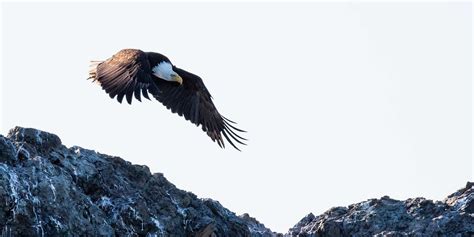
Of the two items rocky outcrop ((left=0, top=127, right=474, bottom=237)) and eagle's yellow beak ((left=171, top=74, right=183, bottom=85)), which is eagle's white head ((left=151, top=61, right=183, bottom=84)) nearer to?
eagle's yellow beak ((left=171, top=74, right=183, bottom=85))

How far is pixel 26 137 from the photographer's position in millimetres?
12336

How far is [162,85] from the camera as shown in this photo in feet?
57.0

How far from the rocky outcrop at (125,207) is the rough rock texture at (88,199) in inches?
0.4

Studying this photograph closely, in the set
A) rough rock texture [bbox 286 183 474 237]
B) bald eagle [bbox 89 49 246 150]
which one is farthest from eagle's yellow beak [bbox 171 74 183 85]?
rough rock texture [bbox 286 183 474 237]

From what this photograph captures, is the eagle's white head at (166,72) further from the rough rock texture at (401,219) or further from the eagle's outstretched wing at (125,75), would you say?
the rough rock texture at (401,219)

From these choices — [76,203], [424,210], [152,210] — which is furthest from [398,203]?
[76,203]

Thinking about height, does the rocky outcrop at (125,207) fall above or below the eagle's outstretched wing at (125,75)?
below

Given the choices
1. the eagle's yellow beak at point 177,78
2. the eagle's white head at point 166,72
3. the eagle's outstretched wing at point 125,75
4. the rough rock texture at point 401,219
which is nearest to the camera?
the rough rock texture at point 401,219

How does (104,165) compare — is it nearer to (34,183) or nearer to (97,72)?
(34,183)

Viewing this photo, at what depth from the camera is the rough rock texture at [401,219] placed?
42.1ft

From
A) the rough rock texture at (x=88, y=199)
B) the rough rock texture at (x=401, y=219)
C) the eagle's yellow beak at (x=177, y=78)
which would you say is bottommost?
the rough rock texture at (x=88, y=199)

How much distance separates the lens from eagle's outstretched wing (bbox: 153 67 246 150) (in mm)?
17344

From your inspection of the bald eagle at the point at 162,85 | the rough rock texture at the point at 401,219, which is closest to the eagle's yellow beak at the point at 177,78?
the bald eagle at the point at 162,85

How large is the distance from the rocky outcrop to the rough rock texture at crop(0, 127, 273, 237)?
0.4 inches
